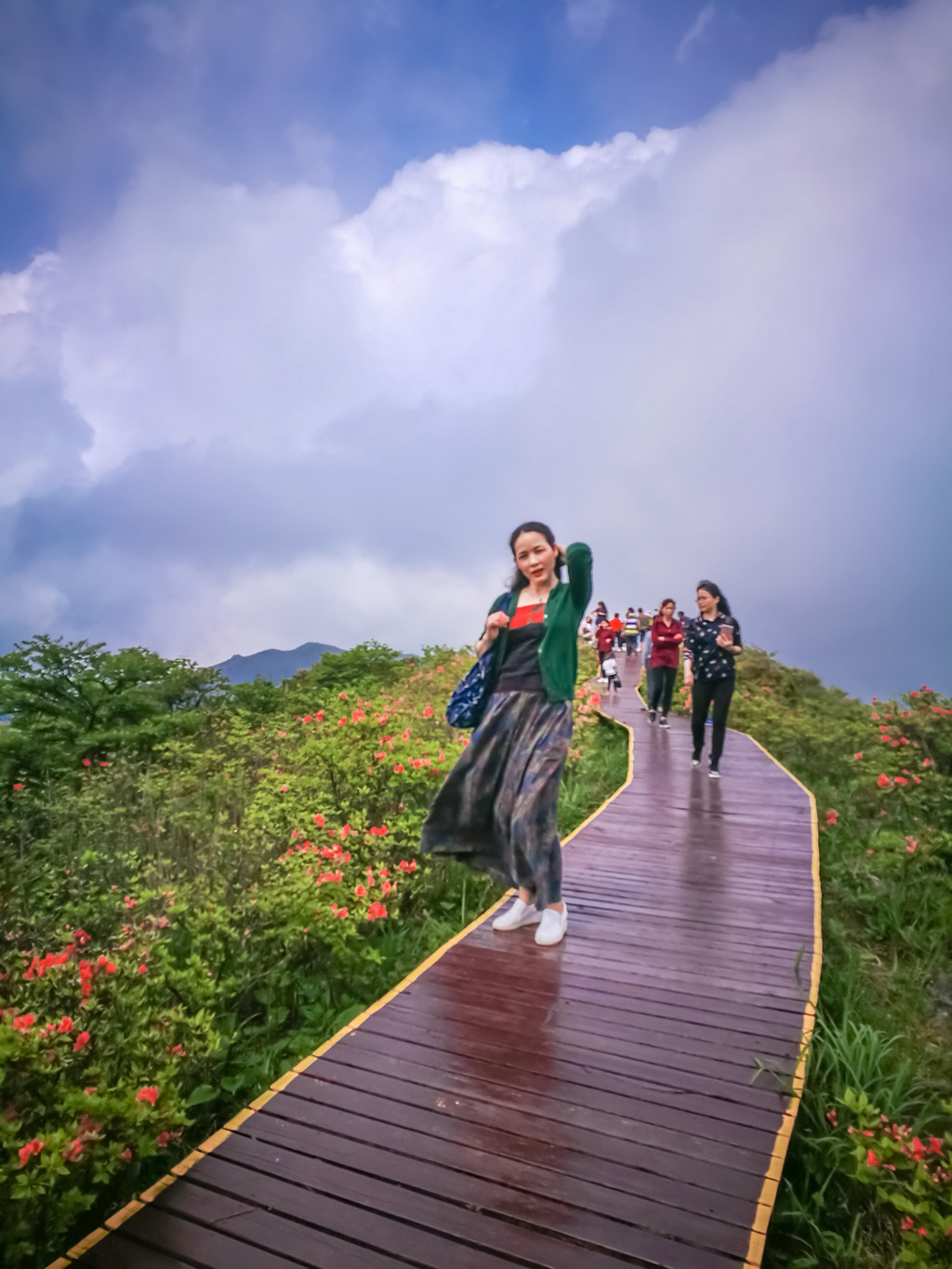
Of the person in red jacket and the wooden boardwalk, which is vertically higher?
the person in red jacket

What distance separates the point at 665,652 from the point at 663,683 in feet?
2.43

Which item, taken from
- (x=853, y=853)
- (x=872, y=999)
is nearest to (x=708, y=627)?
(x=853, y=853)

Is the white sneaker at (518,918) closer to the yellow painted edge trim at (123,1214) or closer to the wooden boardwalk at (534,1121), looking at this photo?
the wooden boardwalk at (534,1121)

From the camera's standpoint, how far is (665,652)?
1099cm

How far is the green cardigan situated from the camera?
3881mm

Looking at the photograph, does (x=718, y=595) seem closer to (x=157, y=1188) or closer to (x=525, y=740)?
(x=525, y=740)

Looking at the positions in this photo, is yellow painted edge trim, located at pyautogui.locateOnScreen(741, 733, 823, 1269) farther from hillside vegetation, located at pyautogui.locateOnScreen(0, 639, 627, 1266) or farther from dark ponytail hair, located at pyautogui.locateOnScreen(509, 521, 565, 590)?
dark ponytail hair, located at pyautogui.locateOnScreen(509, 521, 565, 590)

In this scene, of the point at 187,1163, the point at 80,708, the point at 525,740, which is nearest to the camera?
the point at 187,1163

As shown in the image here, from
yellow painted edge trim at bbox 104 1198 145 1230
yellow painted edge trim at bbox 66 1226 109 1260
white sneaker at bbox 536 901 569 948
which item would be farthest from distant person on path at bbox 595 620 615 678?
yellow painted edge trim at bbox 66 1226 109 1260

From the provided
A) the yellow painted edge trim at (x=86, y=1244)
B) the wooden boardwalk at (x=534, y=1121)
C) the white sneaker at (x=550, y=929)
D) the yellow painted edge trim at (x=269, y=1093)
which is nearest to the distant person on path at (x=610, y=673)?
the yellow painted edge trim at (x=269, y=1093)

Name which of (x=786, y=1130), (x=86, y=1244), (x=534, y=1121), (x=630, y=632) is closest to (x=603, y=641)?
(x=630, y=632)

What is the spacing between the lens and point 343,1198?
2354mm

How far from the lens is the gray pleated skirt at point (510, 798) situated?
392 cm

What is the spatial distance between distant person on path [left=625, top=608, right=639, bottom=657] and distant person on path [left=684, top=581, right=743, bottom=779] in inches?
703
